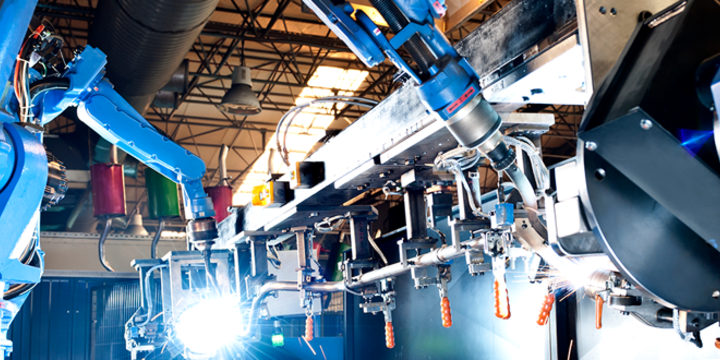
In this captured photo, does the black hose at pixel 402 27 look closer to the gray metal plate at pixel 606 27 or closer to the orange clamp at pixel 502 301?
the gray metal plate at pixel 606 27

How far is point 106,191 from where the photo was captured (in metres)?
8.39

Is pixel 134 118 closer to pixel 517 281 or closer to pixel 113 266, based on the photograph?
pixel 517 281

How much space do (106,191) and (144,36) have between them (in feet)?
12.0

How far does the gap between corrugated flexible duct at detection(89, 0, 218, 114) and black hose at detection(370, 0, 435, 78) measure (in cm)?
366

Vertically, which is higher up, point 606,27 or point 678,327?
point 606,27

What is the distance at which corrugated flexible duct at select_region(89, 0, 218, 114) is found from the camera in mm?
5016

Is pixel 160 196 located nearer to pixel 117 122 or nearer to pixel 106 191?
pixel 106 191

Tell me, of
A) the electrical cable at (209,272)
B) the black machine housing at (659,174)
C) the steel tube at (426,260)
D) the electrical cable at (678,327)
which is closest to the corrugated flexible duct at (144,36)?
the electrical cable at (209,272)

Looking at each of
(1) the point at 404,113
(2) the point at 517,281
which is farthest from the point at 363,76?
(1) the point at 404,113

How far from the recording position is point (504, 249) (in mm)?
2844

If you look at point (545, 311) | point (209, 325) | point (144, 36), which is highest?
point (144, 36)

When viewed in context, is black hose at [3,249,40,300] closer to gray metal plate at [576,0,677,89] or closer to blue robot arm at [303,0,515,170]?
blue robot arm at [303,0,515,170]

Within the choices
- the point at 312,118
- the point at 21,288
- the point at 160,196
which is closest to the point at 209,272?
the point at 21,288

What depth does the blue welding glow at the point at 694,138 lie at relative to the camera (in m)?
0.95
